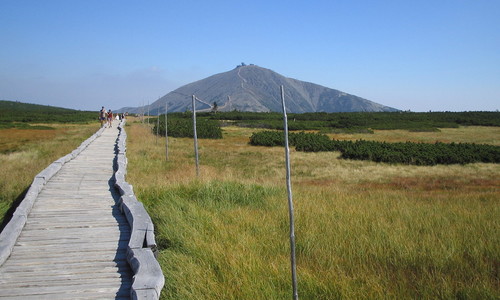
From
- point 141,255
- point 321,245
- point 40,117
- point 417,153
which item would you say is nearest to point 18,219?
point 141,255

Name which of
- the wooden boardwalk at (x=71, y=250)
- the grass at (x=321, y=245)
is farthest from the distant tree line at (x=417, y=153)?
the wooden boardwalk at (x=71, y=250)

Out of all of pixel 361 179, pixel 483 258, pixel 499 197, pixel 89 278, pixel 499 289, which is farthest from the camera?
pixel 361 179

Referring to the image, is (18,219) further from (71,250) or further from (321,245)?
(321,245)

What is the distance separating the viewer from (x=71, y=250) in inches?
203

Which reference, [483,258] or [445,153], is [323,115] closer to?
[445,153]

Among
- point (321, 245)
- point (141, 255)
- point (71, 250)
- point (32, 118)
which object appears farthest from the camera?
point (32, 118)

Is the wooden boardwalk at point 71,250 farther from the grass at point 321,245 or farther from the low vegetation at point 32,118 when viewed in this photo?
the low vegetation at point 32,118

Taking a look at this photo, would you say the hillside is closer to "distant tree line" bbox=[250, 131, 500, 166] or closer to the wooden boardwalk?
"distant tree line" bbox=[250, 131, 500, 166]

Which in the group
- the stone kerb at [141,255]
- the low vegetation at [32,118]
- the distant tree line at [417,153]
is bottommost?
the distant tree line at [417,153]

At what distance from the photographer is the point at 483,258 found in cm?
503

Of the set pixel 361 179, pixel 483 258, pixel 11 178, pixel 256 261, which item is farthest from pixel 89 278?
pixel 361 179

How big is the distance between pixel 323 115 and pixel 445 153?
197 feet

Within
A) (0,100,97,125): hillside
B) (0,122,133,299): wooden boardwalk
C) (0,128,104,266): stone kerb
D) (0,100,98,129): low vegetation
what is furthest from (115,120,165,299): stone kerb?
(0,100,97,125): hillside

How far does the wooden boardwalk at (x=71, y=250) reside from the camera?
410cm
